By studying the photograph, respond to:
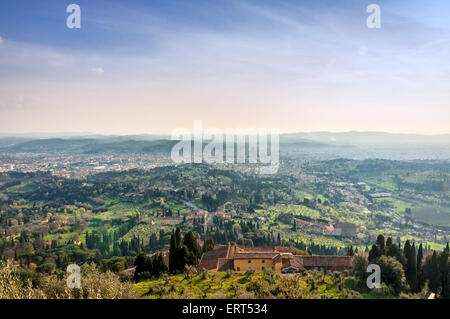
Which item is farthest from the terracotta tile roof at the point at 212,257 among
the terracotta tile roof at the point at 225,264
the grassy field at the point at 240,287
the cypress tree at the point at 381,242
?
the cypress tree at the point at 381,242

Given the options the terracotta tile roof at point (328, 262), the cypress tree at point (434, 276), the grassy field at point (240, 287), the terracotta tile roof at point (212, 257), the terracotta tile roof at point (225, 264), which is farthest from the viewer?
the terracotta tile roof at point (328, 262)

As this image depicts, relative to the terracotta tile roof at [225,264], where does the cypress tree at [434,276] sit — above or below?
above

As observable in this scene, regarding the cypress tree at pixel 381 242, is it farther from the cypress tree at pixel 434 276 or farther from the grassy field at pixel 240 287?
the grassy field at pixel 240 287

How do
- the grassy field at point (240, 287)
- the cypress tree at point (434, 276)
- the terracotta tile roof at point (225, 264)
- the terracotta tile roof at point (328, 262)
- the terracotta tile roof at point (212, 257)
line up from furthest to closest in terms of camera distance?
the terracotta tile roof at point (328, 262) < the terracotta tile roof at point (212, 257) < the terracotta tile roof at point (225, 264) < the cypress tree at point (434, 276) < the grassy field at point (240, 287)

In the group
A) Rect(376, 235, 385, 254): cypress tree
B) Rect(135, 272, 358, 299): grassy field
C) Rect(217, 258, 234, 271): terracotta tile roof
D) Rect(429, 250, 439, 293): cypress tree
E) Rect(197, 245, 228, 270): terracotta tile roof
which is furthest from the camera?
Rect(197, 245, 228, 270): terracotta tile roof

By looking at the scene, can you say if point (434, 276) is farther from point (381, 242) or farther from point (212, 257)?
point (212, 257)

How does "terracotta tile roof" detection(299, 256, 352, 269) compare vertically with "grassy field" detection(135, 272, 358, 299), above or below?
below

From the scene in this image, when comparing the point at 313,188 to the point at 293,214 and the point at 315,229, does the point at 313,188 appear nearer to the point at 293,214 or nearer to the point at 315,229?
the point at 293,214

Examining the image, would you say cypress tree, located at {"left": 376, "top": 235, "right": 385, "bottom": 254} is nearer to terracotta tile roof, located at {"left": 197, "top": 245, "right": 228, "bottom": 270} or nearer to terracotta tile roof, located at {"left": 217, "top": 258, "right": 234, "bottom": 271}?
terracotta tile roof, located at {"left": 217, "top": 258, "right": 234, "bottom": 271}

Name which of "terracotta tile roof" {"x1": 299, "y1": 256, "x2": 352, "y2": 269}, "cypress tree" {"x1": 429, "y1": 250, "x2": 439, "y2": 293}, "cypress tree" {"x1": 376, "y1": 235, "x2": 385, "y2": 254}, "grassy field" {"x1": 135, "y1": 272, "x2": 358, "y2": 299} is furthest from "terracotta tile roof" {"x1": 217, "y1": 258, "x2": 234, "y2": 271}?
"cypress tree" {"x1": 429, "y1": 250, "x2": 439, "y2": 293}

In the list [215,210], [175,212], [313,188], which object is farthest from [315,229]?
[313,188]
